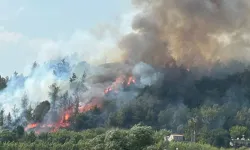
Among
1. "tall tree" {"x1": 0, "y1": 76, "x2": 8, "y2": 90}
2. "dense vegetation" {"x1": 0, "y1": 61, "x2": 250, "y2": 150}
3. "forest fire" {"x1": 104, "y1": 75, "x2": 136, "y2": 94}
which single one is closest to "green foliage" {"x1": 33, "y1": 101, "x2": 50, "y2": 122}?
"dense vegetation" {"x1": 0, "y1": 61, "x2": 250, "y2": 150}

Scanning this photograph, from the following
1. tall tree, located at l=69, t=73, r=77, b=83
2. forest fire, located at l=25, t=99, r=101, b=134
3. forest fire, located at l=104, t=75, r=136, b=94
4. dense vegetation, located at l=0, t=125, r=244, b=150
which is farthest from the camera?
tall tree, located at l=69, t=73, r=77, b=83

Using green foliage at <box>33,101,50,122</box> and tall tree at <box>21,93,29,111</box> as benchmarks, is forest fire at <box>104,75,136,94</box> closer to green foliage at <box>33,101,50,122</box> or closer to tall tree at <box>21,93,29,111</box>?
green foliage at <box>33,101,50,122</box>

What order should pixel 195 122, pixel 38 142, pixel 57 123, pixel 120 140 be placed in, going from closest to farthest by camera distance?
1. pixel 120 140
2. pixel 38 142
3. pixel 195 122
4. pixel 57 123

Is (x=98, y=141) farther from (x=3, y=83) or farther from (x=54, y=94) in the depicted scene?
(x=3, y=83)

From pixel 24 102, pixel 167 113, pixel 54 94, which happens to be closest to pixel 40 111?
pixel 54 94

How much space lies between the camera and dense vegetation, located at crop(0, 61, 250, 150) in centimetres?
6456

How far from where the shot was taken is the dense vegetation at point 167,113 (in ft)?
212

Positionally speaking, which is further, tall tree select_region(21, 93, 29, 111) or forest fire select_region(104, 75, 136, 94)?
forest fire select_region(104, 75, 136, 94)

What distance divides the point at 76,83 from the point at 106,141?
2823 inches

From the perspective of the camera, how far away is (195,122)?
233 ft

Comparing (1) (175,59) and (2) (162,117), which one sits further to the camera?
(1) (175,59)

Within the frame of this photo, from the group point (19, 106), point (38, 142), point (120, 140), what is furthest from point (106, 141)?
point (19, 106)

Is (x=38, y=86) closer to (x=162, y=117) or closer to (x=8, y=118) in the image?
(x=8, y=118)

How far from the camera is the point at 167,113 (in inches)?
3137
